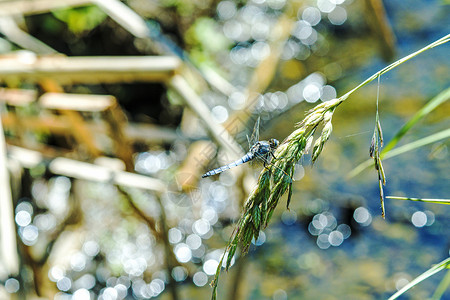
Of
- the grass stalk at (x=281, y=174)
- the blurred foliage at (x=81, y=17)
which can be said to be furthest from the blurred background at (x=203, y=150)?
the grass stalk at (x=281, y=174)

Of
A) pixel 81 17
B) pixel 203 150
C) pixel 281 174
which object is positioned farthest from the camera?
pixel 81 17

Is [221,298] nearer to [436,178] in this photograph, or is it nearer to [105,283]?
[105,283]

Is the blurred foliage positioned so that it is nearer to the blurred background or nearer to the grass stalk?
the blurred background

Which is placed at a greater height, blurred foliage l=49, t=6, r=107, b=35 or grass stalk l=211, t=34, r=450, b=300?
grass stalk l=211, t=34, r=450, b=300

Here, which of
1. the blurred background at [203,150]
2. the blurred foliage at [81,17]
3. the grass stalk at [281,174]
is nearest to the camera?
the grass stalk at [281,174]

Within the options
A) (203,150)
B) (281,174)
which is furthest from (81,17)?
(281,174)

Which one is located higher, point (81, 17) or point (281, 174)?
point (281, 174)

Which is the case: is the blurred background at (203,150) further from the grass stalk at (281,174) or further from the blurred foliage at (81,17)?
the grass stalk at (281,174)

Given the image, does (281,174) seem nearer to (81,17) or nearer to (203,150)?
(203,150)

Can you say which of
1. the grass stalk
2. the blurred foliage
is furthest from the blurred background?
the grass stalk
